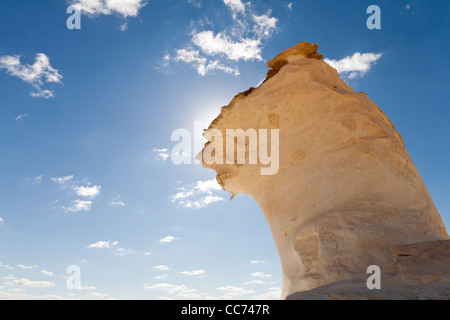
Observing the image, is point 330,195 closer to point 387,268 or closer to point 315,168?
point 315,168

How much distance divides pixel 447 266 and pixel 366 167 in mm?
2119

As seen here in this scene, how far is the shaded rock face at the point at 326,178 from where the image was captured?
3986mm

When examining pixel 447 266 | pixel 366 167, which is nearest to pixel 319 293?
pixel 447 266

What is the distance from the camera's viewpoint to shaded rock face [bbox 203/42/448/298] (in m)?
3.99

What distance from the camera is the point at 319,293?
8.16ft

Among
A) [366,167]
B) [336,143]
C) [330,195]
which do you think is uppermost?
[336,143]

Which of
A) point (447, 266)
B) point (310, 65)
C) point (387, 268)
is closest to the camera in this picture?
point (447, 266)

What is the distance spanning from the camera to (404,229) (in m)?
4.02

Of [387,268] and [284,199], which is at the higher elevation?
[284,199]

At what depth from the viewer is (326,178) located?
190 inches

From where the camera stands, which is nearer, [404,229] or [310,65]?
[404,229]
